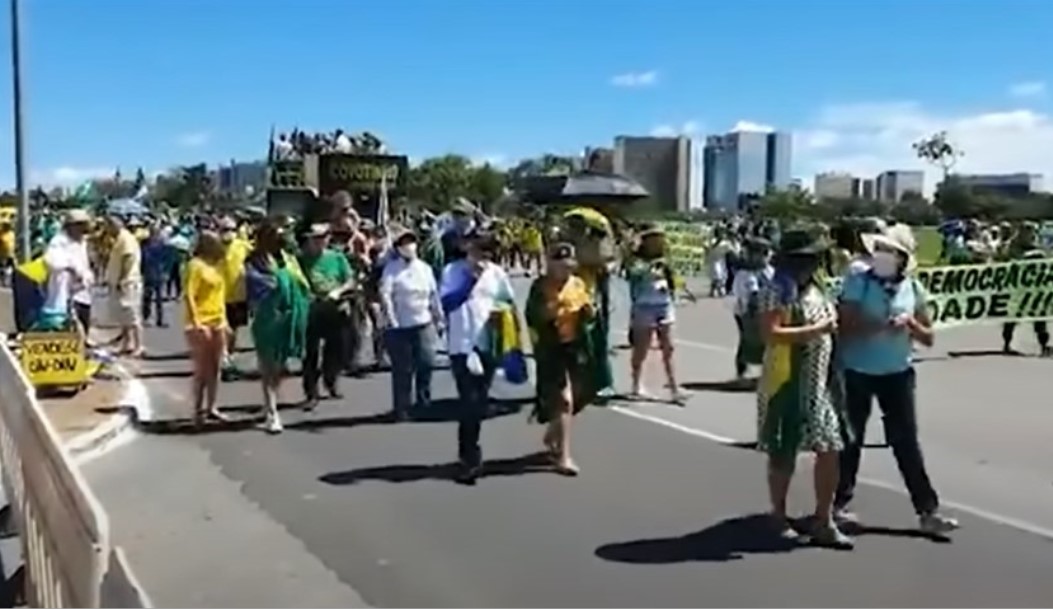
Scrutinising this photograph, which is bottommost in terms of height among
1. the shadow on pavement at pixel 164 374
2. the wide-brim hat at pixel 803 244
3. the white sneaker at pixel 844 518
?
the shadow on pavement at pixel 164 374

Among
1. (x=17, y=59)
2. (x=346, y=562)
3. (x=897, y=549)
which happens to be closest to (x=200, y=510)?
(x=346, y=562)

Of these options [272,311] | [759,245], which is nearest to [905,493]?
[272,311]

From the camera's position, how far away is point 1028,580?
23.1 ft

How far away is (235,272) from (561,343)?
517cm

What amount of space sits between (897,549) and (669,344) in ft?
20.1

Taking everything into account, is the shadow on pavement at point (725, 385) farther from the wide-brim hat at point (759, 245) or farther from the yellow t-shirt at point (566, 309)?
the yellow t-shirt at point (566, 309)

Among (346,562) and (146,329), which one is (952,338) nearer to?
(146,329)

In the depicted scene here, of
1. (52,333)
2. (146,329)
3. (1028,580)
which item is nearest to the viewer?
(1028,580)

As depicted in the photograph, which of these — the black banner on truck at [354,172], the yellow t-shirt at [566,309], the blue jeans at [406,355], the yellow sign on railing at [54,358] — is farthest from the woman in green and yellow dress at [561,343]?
the black banner on truck at [354,172]

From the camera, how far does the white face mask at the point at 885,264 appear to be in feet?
25.5

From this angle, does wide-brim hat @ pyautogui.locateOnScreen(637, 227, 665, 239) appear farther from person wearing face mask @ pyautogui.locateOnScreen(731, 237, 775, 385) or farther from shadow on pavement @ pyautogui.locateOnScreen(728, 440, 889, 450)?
shadow on pavement @ pyautogui.locateOnScreen(728, 440, 889, 450)

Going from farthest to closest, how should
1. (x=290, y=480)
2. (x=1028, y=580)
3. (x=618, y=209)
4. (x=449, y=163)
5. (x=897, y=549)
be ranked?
(x=449, y=163) → (x=618, y=209) → (x=290, y=480) → (x=897, y=549) → (x=1028, y=580)

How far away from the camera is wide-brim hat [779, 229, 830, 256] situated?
7578 mm

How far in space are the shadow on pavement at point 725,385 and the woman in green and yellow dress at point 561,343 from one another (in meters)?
4.90
